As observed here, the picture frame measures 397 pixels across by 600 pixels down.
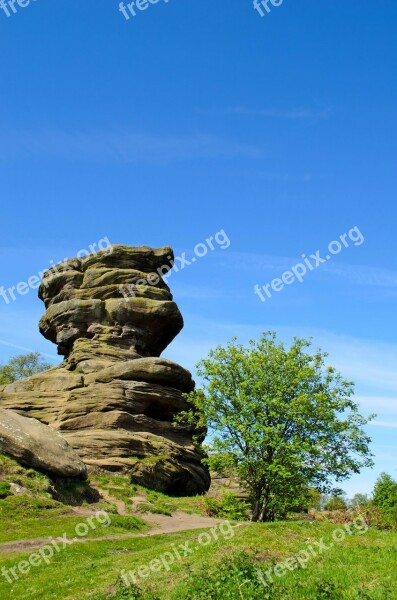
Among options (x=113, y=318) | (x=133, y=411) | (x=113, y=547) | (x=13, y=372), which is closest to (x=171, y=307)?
(x=113, y=318)

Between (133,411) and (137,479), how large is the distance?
6.57 meters

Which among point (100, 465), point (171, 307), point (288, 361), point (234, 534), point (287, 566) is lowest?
point (287, 566)

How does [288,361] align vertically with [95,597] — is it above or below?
above

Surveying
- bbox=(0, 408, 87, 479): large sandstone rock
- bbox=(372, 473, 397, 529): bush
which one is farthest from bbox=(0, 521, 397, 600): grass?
bbox=(372, 473, 397, 529): bush

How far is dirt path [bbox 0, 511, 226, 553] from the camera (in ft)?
62.5

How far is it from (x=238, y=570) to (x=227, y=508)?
2064 cm

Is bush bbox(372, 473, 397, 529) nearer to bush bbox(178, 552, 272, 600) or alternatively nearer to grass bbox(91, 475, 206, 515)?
grass bbox(91, 475, 206, 515)

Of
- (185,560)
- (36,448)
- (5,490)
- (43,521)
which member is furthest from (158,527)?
(185,560)

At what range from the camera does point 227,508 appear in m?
31.0

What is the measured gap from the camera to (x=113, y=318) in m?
49.1

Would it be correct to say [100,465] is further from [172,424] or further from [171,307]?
[171,307]

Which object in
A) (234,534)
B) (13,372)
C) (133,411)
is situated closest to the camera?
(234,534)

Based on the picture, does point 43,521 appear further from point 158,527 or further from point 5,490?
point 158,527

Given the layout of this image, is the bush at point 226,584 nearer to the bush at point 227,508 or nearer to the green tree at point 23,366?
the bush at point 227,508
